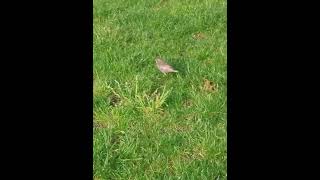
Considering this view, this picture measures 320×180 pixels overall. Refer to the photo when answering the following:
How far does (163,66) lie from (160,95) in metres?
0.59

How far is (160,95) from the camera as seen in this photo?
385cm

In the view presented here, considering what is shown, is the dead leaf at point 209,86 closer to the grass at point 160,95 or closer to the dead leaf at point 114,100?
the grass at point 160,95

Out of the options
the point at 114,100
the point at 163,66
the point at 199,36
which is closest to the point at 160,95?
the point at 114,100

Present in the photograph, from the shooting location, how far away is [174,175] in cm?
290

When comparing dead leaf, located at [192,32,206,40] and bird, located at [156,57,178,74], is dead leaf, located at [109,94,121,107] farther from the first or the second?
dead leaf, located at [192,32,206,40]

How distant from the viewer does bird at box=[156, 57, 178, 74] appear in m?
4.27

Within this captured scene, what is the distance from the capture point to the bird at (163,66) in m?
4.27

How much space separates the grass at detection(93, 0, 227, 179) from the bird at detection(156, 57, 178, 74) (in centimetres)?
5

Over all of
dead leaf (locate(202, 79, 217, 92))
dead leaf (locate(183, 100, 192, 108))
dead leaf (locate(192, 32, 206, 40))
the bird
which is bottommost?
dead leaf (locate(183, 100, 192, 108))

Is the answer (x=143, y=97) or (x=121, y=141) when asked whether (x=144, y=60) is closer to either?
(x=143, y=97)

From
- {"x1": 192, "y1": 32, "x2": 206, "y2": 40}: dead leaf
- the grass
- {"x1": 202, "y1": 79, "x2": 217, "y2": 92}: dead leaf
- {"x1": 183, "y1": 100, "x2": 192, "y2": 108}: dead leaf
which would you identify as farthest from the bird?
{"x1": 192, "y1": 32, "x2": 206, "y2": 40}: dead leaf

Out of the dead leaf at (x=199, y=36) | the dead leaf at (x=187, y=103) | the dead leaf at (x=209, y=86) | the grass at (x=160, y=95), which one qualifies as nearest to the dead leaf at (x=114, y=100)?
the grass at (x=160, y=95)
